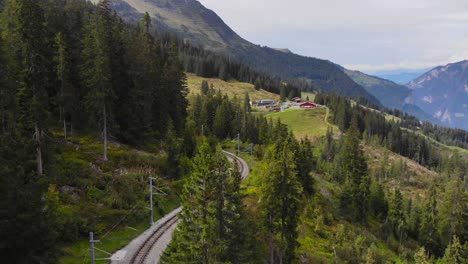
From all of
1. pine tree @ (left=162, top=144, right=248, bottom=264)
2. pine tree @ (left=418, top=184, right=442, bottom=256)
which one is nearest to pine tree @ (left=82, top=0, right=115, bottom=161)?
pine tree @ (left=162, top=144, right=248, bottom=264)

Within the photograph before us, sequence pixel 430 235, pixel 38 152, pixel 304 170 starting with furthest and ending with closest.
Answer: pixel 430 235, pixel 304 170, pixel 38 152

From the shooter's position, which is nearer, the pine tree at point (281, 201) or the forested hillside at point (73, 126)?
the forested hillside at point (73, 126)

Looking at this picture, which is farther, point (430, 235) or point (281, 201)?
point (430, 235)

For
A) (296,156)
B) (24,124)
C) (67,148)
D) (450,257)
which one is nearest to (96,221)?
(24,124)

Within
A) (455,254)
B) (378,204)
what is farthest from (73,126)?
(378,204)

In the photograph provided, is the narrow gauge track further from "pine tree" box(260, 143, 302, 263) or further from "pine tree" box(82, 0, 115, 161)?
"pine tree" box(82, 0, 115, 161)

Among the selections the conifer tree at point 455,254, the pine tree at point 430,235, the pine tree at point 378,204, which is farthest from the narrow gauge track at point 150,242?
the pine tree at point 430,235

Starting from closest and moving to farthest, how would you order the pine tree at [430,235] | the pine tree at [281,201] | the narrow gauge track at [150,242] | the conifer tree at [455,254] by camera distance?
the pine tree at [281,201] → the narrow gauge track at [150,242] → the conifer tree at [455,254] → the pine tree at [430,235]

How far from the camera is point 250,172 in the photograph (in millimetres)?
74688

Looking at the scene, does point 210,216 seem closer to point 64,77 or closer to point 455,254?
point 64,77

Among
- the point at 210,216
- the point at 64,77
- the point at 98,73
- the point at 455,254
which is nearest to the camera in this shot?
the point at 210,216

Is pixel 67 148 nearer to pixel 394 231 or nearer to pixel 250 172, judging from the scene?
pixel 250 172

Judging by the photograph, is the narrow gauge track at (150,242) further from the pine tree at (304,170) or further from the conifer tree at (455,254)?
Answer: the conifer tree at (455,254)

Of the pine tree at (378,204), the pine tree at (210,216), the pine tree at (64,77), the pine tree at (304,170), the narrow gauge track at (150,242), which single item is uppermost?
the pine tree at (64,77)
